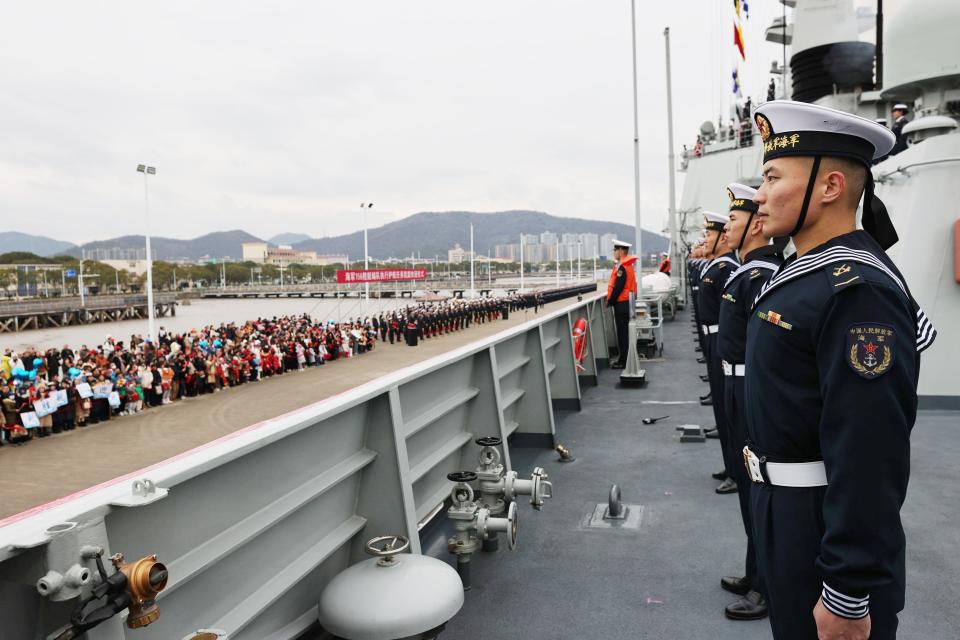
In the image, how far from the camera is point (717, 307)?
173 inches

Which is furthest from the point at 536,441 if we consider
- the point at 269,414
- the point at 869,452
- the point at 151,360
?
the point at 151,360

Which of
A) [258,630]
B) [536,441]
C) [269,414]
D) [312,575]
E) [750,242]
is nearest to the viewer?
[258,630]

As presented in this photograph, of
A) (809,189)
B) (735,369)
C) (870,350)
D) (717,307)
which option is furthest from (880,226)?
(717,307)

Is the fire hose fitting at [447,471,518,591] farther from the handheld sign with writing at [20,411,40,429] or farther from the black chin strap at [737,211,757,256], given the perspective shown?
the handheld sign with writing at [20,411,40,429]

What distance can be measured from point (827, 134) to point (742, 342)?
1641mm

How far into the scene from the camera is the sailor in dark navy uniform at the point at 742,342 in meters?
3.04

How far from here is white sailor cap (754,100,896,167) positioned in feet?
5.67

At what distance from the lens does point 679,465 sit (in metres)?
5.34

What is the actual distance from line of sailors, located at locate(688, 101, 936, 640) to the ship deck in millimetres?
1345

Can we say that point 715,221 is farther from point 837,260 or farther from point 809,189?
point 837,260

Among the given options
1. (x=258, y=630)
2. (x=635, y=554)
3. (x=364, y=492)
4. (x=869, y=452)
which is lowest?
(x=635, y=554)

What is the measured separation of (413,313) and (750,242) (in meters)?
28.9

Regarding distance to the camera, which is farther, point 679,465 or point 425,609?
point 679,465

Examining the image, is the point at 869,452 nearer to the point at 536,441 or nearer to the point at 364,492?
the point at 364,492
